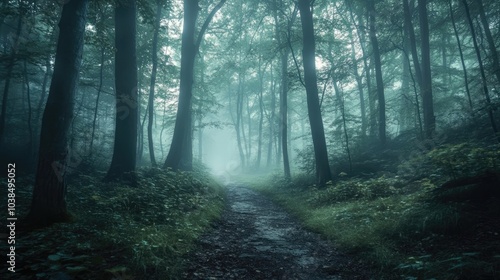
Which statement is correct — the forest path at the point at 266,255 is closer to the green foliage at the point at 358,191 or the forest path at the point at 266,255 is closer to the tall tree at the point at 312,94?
the green foliage at the point at 358,191

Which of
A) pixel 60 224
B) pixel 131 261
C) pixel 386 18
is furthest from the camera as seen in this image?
pixel 386 18

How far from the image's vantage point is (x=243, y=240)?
6855 millimetres

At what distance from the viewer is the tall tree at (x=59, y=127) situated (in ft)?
17.4

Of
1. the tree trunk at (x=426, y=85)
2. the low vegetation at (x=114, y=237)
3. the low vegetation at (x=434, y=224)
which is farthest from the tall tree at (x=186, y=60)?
the tree trunk at (x=426, y=85)

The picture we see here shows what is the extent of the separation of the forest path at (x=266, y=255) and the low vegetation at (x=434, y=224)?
0.41 m

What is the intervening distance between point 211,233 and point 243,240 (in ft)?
2.86

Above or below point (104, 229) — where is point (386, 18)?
above

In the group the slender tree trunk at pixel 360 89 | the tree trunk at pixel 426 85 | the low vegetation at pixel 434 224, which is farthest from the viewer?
the slender tree trunk at pixel 360 89

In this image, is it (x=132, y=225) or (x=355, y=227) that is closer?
(x=132, y=225)

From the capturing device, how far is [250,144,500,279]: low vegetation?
412 cm

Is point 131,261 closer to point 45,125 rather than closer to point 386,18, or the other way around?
point 45,125

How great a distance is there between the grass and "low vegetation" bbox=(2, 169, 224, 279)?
345cm

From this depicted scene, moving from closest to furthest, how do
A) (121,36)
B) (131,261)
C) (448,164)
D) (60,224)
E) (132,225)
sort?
(131,261) → (60,224) → (132,225) → (448,164) → (121,36)

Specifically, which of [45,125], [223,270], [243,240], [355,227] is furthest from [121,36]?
[355,227]
